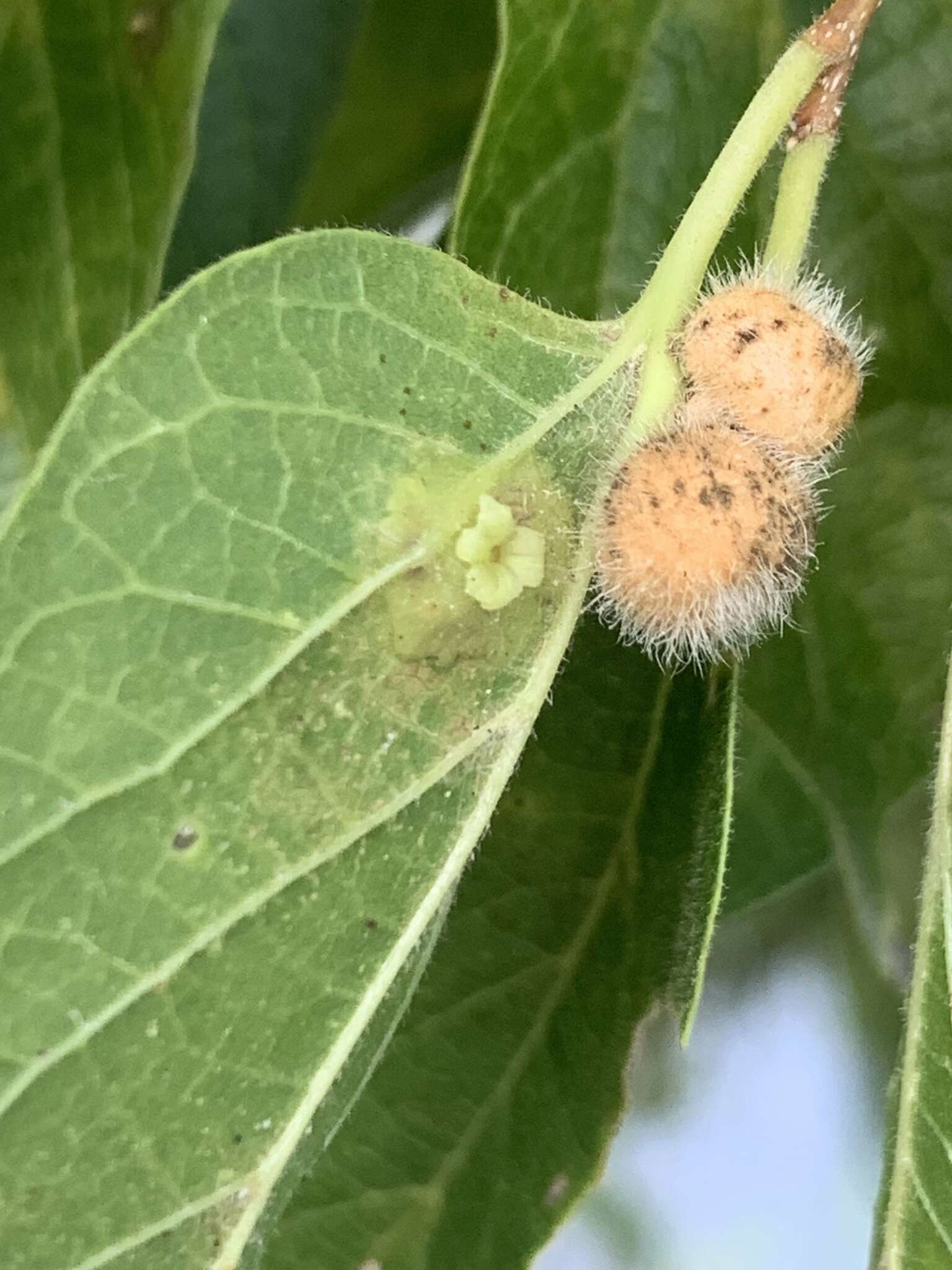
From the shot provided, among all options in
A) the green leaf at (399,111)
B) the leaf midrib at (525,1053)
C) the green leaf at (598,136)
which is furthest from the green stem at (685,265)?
the green leaf at (399,111)

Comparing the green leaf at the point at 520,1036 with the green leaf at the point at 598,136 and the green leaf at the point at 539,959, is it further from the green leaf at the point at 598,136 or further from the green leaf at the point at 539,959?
the green leaf at the point at 598,136

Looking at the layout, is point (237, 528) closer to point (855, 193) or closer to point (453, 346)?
point (453, 346)

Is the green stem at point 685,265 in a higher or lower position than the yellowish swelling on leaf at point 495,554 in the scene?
higher

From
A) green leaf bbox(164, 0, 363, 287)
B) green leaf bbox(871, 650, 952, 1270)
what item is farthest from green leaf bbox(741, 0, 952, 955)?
green leaf bbox(164, 0, 363, 287)

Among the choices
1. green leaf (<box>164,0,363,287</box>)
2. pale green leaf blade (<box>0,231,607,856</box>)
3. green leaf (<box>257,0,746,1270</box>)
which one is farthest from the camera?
green leaf (<box>164,0,363,287</box>)

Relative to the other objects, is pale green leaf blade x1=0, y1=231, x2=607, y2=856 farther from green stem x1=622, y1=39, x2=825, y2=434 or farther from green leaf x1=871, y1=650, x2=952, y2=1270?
green leaf x1=871, y1=650, x2=952, y2=1270

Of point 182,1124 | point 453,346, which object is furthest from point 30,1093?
point 453,346

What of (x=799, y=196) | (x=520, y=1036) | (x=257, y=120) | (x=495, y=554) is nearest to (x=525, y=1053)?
(x=520, y=1036)
